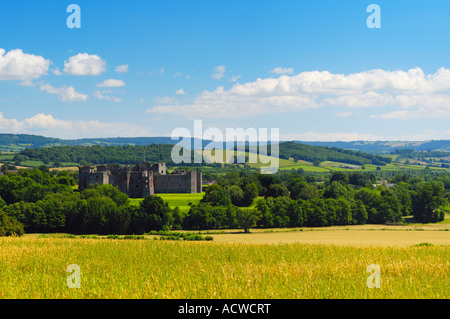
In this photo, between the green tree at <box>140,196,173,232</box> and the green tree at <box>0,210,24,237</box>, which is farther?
the green tree at <box>140,196,173,232</box>

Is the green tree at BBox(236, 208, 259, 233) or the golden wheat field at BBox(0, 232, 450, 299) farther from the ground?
the golden wheat field at BBox(0, 232, 450, 299)

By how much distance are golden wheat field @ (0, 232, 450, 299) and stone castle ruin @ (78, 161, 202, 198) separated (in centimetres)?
6059

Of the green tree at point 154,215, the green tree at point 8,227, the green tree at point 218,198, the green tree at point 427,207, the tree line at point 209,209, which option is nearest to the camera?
the green tree at point 8,227

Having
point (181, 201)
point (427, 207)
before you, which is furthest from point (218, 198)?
point (427, 207)

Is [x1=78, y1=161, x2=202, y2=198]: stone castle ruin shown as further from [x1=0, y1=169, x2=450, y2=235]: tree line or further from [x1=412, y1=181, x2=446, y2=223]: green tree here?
[x1=412, y1=181, x2=446, y2=223]: green tree

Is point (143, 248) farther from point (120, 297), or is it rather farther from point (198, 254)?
point (120, 297)

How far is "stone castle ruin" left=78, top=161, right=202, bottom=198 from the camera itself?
8794cm

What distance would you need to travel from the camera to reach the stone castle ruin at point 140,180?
87.9 m

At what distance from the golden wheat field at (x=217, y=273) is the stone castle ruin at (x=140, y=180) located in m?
60.6

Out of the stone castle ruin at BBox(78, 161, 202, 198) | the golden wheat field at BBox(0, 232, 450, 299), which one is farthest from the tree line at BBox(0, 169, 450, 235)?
the golden wheat field at BBox(0, 232, 450, 299)

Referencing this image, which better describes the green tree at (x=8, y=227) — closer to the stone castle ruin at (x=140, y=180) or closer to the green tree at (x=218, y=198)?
the green tree at (x=218, y=198)

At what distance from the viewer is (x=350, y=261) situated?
74.6ft

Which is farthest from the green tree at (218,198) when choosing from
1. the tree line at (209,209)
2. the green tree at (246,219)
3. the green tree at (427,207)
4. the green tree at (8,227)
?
the green tree at (427,207)
